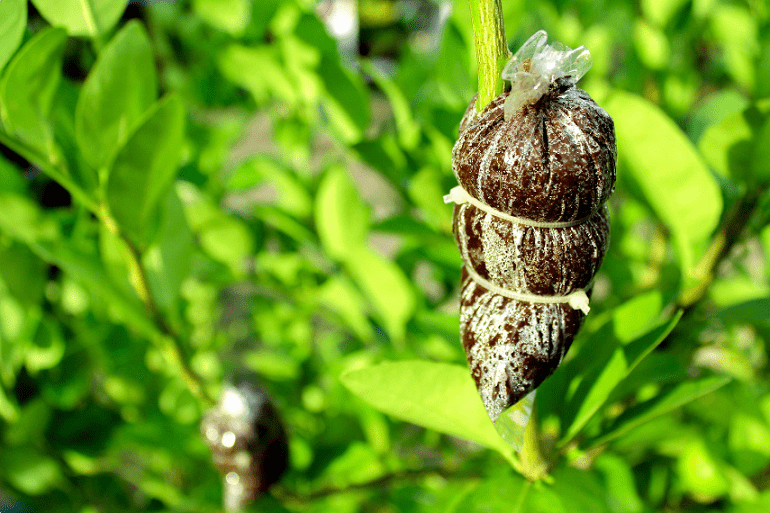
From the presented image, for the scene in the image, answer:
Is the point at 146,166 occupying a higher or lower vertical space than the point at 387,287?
higher

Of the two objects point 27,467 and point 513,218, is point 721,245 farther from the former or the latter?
point 27,467

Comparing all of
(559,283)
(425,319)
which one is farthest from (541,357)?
(425,319)

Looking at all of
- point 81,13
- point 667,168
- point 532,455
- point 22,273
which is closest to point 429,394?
point 532,455

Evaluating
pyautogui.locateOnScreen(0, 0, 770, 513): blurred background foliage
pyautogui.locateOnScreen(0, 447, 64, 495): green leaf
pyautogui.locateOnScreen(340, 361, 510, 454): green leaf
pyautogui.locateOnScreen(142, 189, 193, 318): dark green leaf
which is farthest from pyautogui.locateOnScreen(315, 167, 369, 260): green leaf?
pyautogui.locateOnScreen(0, 447, 64, 495): green leaf

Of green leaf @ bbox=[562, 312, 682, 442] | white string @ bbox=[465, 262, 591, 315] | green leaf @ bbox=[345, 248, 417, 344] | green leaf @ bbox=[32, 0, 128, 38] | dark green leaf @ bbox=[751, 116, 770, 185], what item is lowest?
green leaf @ bbox=[345, 248, 417, 344]

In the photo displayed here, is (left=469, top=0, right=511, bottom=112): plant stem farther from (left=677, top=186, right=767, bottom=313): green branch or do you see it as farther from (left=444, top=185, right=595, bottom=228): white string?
(left=677, top=186, right=767, bottom=313): green branch

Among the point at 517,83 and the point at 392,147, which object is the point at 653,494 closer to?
the point at 392,147

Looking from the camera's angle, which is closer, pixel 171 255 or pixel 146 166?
pixel 146 166

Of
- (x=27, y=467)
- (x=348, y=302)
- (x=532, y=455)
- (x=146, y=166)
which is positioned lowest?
(x=27, y=467)
